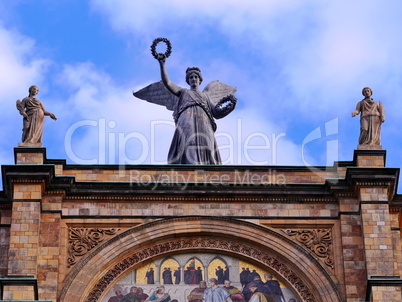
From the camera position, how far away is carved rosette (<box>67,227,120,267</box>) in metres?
31.4

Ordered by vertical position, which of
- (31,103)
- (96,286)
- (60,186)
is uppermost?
(31,103)

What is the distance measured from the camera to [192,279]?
31.5 meters

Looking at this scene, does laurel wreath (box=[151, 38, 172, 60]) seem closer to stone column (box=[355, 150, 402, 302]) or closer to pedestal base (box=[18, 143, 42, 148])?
pedestal base (box=[18, 143, 42, 148])

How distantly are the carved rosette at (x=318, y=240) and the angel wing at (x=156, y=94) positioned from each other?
5715 millimetres

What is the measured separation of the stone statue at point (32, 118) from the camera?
3294cm

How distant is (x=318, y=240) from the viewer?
104 ft

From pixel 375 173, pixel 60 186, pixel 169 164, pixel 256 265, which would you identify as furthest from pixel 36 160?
pixel 375 173

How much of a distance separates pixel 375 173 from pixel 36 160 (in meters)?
7.36

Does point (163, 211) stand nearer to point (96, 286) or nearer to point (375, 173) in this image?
point (96, 286)

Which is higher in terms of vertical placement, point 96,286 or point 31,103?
point 31,103

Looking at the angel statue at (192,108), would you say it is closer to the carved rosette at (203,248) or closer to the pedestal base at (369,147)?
the carved rosette at (203,248)

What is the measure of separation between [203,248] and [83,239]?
2.57 metres

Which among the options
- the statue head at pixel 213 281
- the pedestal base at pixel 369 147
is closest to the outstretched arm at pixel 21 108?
the statue head at pixel 213 281

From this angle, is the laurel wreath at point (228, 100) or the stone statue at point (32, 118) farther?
the laurel wreath at point (228, 100)
